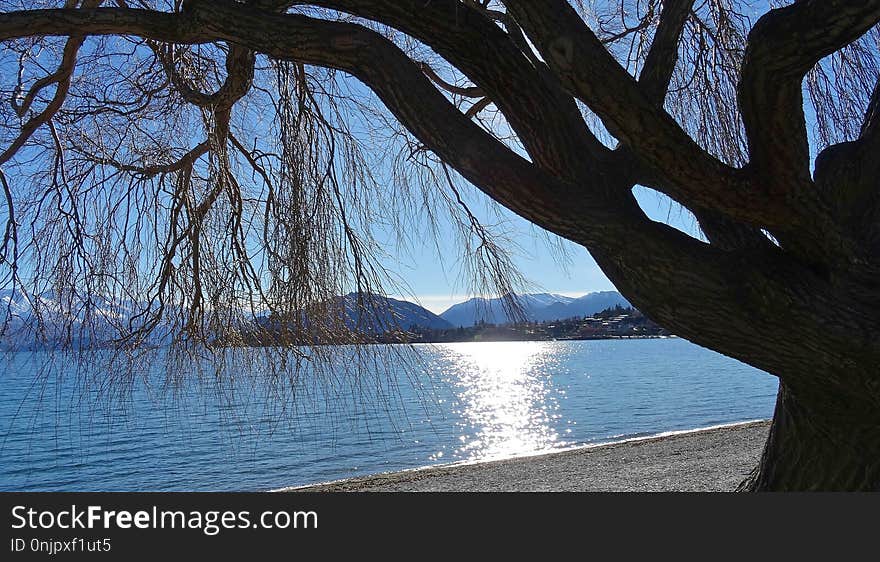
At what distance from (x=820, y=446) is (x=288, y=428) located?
4.26 m

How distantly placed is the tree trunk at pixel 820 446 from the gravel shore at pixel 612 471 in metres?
5.05

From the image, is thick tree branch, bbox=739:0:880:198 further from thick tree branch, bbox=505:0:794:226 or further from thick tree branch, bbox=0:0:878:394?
thick tree branch, bbox=0:0:878:394

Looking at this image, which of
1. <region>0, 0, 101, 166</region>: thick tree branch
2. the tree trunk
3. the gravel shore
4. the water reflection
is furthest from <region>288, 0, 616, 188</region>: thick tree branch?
the water reflection

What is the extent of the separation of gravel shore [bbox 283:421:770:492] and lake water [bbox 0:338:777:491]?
111 centimetres

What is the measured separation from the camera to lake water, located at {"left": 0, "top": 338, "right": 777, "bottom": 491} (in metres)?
2.88

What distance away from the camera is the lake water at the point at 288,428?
288 cm

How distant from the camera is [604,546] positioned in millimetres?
2168

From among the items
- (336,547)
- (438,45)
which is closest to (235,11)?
(438,45)

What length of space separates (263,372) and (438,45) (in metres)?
1.64

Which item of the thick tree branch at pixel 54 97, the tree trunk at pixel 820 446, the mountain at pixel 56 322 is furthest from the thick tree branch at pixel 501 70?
the mountain at pixel 56 322

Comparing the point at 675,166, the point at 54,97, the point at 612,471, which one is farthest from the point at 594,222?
the point at 612,471

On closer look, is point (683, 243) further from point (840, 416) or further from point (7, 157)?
point (7, 157)

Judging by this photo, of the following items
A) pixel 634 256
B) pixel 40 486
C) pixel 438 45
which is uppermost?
pixel 438 45

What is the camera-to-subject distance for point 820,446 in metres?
2.35
